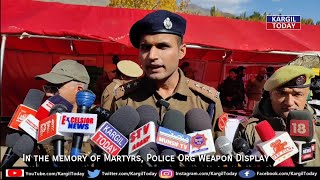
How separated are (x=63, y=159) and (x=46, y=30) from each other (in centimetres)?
455

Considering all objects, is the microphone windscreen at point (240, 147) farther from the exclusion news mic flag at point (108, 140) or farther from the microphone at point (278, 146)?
the exclusion news mic flag at point (108, 140)

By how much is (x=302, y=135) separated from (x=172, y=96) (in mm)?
601

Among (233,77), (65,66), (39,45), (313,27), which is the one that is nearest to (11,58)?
(39,45)

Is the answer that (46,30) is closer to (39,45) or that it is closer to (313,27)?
(39,45)

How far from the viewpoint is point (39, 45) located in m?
7.33

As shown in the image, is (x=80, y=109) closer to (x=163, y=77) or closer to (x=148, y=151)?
(x=148, y=151)

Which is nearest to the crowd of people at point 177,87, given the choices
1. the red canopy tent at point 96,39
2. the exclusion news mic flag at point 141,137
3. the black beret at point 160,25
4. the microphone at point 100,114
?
the black beret at point 160,25

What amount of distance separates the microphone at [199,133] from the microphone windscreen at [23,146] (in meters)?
0.62

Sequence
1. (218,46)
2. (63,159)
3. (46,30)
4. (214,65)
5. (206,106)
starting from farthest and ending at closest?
(214,65), (218,46), (46,30), (206,106), (63,159)

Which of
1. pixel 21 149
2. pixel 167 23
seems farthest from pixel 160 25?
pixel 21 149

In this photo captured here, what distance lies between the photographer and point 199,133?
4.36 feet

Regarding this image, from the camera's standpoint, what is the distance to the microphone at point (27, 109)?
150 centimetres

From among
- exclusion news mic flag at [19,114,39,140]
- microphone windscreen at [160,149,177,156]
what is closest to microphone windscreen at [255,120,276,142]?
microphone windscreen at [160,149,177,156]

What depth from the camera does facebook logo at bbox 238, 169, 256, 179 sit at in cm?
133
